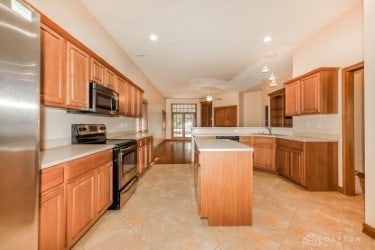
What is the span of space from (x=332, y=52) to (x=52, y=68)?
4.28 meters

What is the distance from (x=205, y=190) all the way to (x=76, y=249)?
4.50 ft

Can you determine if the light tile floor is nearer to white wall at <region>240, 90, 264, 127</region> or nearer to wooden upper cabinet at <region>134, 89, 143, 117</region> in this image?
wooden upper cabinet at <region>134, 89, 143, 117</region>

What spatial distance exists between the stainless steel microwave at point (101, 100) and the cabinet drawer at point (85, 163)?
2.08 ft

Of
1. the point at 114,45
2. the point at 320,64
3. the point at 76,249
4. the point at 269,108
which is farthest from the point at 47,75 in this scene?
the point at 269,108

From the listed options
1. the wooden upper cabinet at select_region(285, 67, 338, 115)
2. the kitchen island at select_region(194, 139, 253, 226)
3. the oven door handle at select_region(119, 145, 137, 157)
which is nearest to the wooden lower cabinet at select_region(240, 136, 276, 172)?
the wooden upper cabinet at select_region(285, 67, 338, 115)

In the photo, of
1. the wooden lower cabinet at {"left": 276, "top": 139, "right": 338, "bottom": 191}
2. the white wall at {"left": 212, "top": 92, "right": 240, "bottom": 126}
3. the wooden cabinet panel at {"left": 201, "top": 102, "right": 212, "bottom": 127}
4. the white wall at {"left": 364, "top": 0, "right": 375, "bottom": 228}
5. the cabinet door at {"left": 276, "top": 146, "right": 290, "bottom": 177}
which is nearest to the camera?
the white wall at {"left": 364, "top": 0, "right": 375, "bottom": 228}

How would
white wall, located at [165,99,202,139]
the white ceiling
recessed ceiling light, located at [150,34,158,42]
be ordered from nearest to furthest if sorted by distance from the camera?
1. the white ceiling
2. recessed ceiling light, located at [150,34,158,42]
3. white wall, located at [165,99,202,139]

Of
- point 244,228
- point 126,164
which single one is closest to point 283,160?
point 244,228

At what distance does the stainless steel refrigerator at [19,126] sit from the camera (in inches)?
43.7

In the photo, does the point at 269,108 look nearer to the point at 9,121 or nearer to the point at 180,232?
the point at 180,232

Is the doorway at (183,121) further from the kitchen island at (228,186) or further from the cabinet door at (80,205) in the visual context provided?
the cabinet door at (80,205)

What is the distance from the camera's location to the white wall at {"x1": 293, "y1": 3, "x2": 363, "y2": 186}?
3036 millimetres

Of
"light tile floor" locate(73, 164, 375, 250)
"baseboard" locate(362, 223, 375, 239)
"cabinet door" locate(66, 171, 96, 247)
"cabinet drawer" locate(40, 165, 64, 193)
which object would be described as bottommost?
"light tile floor" locate(73, 164, 375, 250)

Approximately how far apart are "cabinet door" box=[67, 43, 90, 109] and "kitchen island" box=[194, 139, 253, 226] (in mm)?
1550
